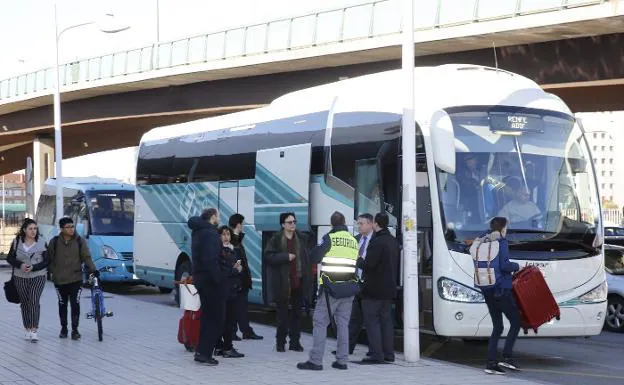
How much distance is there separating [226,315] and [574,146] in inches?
188

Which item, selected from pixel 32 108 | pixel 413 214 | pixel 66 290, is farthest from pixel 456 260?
pixel 32 108

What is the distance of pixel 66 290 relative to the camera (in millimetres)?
15164

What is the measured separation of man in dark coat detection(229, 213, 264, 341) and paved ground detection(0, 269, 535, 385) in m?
0.29

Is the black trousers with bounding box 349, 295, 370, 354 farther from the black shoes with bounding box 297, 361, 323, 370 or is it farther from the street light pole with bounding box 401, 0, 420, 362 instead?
the black shoes with bounding box 297, 361, 323, 370

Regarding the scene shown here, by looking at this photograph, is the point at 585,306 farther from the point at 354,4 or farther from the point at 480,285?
the point at 354,4

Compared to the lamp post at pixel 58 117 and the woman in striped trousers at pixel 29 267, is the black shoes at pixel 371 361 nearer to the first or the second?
the woman in striped trousers at pixel 29 267

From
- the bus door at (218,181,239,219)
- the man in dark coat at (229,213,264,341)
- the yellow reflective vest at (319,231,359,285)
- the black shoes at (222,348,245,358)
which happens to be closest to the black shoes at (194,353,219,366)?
the black shoes at (222,348,245,358)

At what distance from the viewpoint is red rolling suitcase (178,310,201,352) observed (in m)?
13.6

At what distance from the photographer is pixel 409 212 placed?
12.9m

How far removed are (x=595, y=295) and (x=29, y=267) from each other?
7.01 meters

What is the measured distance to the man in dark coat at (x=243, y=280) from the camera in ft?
46.7

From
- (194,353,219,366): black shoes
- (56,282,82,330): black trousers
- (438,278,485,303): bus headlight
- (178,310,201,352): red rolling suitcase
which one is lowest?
(194,353,219,366): black shoes

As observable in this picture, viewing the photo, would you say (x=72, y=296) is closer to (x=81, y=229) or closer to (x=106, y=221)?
(x=106, y=221)

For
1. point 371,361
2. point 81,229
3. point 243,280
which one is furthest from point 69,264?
point 81,229
